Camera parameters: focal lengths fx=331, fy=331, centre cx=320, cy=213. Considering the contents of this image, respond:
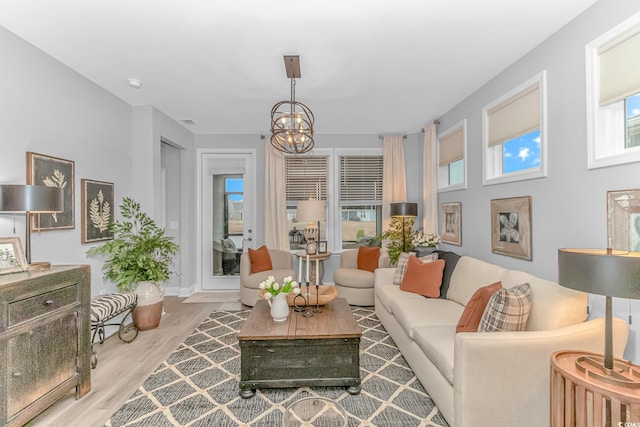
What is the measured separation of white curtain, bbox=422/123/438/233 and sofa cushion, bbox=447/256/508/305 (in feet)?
4.99

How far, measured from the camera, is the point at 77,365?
2412 millimetres

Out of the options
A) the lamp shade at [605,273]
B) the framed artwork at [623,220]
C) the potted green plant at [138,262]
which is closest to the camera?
the lamp shade at [605,273]

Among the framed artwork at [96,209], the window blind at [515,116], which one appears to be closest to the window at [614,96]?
the window blind at [515,116]

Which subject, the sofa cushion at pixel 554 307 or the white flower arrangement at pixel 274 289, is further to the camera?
the white flower arrangement at pixel 274 289

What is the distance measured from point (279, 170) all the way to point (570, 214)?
4.05 meters

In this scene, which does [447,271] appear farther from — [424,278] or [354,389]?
[354,389]

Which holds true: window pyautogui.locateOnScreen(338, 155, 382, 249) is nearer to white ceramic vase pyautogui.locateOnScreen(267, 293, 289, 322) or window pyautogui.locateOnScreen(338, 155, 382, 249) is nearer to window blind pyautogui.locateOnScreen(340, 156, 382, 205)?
window blind pyautogui.locateOnScreen(340, 156, 382, 205)

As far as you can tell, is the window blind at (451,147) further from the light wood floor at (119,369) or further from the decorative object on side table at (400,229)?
the light wood floor at (119,369)

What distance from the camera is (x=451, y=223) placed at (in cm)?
448

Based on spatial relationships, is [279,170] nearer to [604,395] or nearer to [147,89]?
[147,89]

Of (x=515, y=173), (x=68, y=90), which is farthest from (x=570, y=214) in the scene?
(x=68, y=90)

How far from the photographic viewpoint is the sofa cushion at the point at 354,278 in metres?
4.66

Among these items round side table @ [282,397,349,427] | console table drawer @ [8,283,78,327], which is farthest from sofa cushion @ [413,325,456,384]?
console table drawer @ [8,283,78,327]

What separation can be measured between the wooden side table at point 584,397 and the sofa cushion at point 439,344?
0.52 meters
